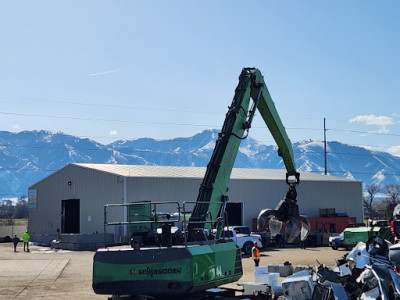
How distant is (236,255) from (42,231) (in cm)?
4454

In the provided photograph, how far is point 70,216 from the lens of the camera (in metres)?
52.6

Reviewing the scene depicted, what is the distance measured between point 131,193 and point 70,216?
35.7 feet

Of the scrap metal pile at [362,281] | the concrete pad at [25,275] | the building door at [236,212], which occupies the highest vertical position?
the building door at [236,212]

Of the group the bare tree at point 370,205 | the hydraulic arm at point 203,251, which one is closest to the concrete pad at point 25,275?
the hydraulic arm at point 203,251

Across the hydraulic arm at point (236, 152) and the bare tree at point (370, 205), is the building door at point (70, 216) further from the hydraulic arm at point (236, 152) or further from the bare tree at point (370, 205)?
the bare tree at point (370, 205)

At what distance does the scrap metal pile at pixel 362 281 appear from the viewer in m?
13.2

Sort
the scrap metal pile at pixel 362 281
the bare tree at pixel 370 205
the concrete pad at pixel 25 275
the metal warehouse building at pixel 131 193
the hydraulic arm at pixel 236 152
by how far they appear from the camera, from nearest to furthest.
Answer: the scrap metal pile at pixel 362 281, the hydraulic arm at pixel 236 152, the concrete pad at pixel 25 275, the metal warehouse building at pixel 131 193, the bare tree at pixel 370 205

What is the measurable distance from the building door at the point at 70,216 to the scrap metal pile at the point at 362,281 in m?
39.7

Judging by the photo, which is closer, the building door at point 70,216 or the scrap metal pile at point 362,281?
the scrap metal pile at point 362,281

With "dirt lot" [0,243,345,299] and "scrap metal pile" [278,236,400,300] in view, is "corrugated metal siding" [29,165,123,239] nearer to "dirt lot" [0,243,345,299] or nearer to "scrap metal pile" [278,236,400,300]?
"dirt lot" [0,243,345,299]

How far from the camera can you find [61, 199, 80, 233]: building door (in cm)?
5197

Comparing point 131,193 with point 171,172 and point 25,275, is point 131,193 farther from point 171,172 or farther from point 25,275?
point 25,275

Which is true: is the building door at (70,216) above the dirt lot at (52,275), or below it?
above

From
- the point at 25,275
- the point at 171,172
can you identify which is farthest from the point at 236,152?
the point at 171,172
